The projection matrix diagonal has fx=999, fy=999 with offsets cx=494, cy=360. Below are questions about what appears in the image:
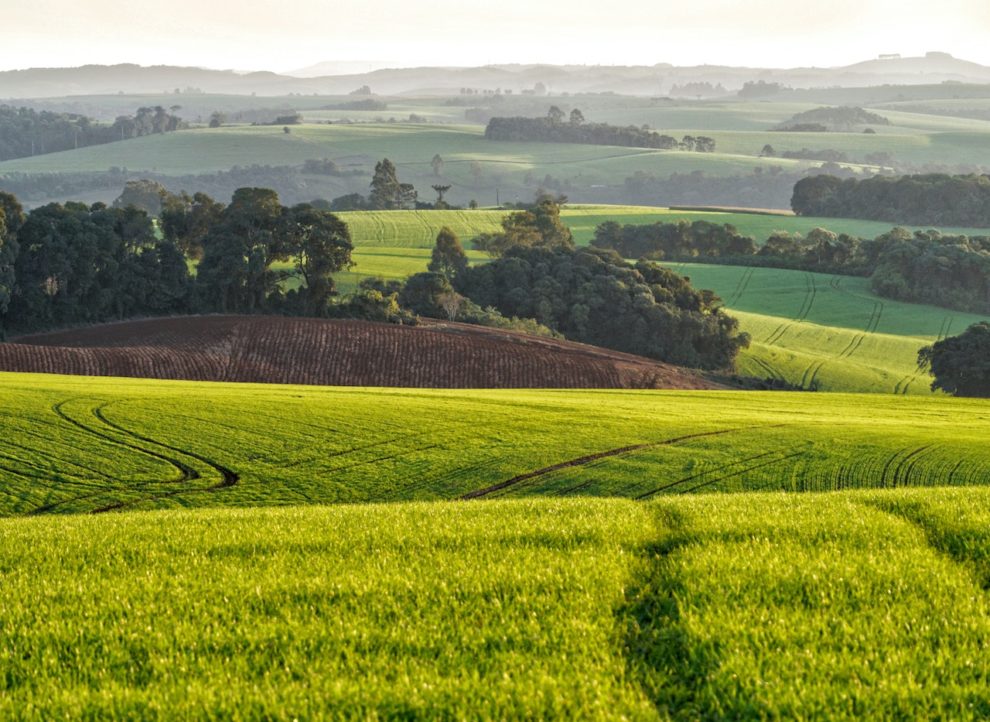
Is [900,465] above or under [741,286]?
above

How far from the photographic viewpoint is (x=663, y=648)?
34.4 feet

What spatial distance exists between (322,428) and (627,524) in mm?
19619

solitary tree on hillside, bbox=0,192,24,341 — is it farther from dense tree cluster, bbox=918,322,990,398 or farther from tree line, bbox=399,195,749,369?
dense tree cluster, bbox=918,322,990,398

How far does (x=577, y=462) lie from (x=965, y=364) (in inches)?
2336

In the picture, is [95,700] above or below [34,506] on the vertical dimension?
above

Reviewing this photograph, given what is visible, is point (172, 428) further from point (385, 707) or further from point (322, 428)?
point (385, 707)

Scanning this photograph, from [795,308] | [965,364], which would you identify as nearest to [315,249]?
[965,364]

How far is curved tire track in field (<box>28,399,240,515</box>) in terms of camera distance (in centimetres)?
2594

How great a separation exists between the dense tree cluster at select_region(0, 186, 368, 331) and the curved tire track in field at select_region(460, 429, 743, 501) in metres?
53.6

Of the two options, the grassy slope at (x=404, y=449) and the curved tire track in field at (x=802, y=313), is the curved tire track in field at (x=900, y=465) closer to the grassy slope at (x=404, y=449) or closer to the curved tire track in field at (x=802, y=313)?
the grassy slope at (x=404, y=449)

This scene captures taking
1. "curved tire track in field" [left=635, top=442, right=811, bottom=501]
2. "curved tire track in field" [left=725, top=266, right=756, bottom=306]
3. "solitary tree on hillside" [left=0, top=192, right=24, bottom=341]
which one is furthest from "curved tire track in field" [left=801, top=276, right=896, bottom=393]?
"solitary tree on hillside" [left=0, top=192, right=24, bottom=341]

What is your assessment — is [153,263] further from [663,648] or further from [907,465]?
[663,648]

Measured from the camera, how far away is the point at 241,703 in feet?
30.6

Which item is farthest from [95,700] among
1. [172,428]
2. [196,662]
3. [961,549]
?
[172,428]
